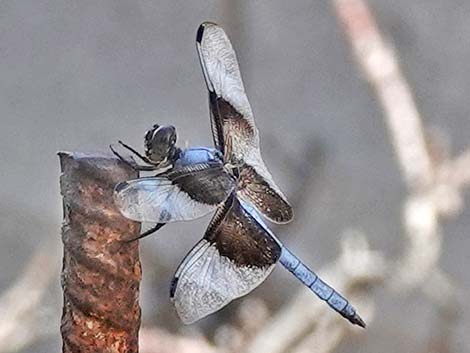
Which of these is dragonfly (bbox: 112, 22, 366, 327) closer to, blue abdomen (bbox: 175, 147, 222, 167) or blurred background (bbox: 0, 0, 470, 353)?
blue abdomen (bbox: 175, 147, 222, 167)

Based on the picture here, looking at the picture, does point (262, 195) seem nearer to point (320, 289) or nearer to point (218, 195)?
point (218, 195)

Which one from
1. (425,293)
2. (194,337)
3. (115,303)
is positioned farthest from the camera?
(425,293)

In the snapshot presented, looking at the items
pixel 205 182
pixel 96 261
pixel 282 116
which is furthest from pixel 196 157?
pixel 282 116

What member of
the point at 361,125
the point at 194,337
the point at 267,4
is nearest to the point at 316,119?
the point at 361,125

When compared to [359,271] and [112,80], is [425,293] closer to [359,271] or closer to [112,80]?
[359,271]

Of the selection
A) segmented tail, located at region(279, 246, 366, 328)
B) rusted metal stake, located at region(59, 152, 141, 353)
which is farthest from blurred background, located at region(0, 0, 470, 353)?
rusted metal stake, located at region(59, 152, 141, 353)
